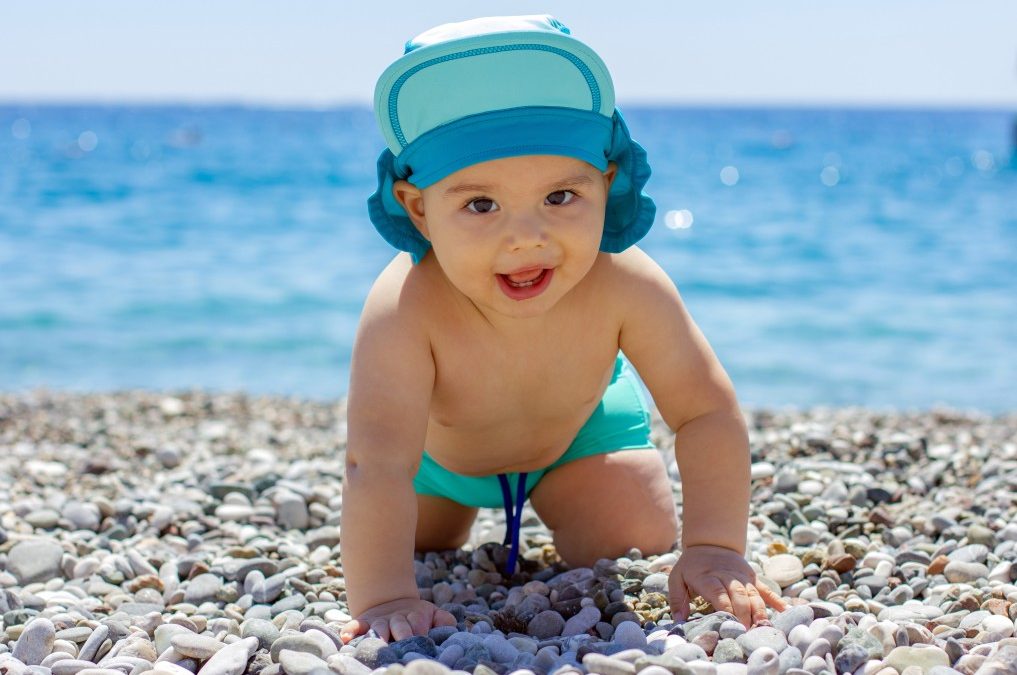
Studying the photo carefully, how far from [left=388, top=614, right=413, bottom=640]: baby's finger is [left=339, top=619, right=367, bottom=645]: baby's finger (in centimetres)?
6

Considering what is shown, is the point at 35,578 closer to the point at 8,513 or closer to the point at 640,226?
the point at 8,513

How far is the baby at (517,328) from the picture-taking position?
2.33m

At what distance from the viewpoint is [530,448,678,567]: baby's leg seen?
3.02 meters

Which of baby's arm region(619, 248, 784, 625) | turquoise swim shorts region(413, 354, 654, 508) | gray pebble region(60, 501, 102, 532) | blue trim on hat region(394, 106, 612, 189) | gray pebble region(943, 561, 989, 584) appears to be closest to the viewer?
blue trim on hat region(394, 106, 612, 189)

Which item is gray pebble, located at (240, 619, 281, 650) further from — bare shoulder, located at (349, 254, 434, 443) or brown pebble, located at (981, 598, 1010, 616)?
brown pebble, located at (981, 598, 1010, 616)

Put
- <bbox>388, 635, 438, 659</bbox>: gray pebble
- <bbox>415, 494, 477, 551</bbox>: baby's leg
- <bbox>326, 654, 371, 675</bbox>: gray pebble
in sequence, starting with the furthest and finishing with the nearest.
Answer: <bbox>415, 494, 477, 551</bbox>: baby's leg
<bbox>388, 635, 438, 659</bbox>: gray pebble
<bbox>326, 654, 371, 675</bbox>: gray pebble

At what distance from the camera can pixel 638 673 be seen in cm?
190

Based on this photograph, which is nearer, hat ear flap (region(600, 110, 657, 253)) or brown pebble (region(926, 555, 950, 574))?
hat ear flap (region(600, 110, 657, 253))

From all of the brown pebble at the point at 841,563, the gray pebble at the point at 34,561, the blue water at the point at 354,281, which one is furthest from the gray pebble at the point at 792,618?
the blue water at the point at 354,281

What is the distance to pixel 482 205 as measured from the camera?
239 centimetres

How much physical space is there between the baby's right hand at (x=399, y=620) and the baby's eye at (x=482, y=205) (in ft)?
2.80

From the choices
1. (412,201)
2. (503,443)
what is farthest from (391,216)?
(503,443)

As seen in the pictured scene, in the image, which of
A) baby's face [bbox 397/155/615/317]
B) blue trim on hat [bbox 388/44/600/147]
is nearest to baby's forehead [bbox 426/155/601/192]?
baby's face [bbox 397/155/615/317]

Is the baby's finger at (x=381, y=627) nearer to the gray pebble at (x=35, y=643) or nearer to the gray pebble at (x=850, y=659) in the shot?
the gray pebble at (x=35, y=643)
